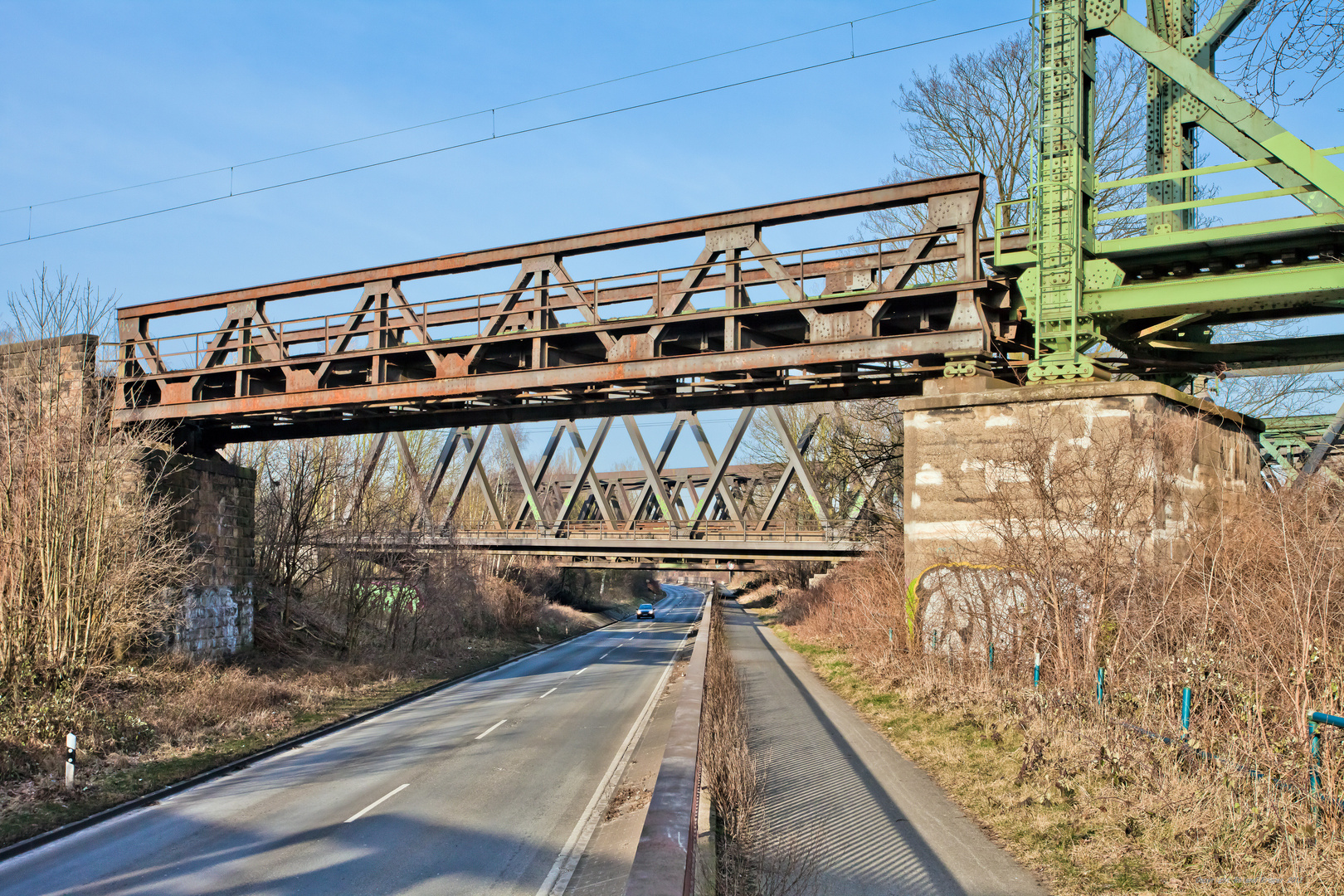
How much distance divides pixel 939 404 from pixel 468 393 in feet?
27.8

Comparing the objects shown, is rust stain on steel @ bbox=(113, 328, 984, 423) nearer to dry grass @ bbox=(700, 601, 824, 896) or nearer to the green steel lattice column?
the green steel lattice column

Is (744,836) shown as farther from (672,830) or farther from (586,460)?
(586,460)

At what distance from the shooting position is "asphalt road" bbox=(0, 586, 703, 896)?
8734mm

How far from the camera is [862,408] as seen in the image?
3025 cm

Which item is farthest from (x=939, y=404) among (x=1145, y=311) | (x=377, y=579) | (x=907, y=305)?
(x=377, y=579)

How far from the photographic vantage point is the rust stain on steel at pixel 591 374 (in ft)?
46.5

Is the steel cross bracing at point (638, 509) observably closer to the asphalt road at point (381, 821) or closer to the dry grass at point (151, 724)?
the dry grass at point (151, 724)

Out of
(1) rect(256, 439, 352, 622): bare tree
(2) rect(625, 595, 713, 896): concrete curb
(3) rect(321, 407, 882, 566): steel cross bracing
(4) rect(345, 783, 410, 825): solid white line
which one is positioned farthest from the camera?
(3) rect(321, 407, 882, 566): steel cross bracing

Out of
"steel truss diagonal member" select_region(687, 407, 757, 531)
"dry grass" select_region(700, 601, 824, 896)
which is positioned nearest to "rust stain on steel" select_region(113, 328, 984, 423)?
"dry grass" select_region(700, 601, 824, 896)

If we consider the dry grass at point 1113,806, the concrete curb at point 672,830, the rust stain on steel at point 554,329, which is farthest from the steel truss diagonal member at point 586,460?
the concrete curb at point 672,830

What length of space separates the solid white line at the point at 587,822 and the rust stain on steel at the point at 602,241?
8800 millimetres

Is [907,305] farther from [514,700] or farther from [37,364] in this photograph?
[37,364]

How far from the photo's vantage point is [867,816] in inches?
355

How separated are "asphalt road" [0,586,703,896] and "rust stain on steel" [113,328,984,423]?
20.9 feet
